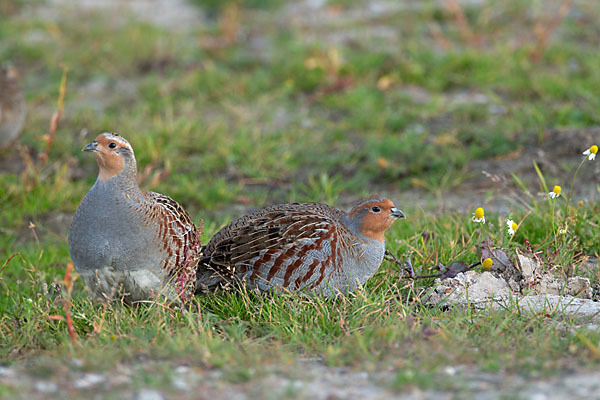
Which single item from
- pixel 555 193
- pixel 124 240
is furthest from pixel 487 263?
pixel 124 240

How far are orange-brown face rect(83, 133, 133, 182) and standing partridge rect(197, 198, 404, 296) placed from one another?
71 centimetres

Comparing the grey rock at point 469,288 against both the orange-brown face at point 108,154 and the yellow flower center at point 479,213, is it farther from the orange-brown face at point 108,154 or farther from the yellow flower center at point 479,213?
the orange-brown face at point 108,154

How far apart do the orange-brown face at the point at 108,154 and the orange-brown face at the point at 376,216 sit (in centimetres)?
128

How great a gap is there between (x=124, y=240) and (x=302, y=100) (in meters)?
4.80

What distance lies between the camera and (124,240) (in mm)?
3918

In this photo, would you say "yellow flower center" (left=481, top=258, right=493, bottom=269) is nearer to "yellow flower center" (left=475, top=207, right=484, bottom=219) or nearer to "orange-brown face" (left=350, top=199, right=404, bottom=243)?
"yellow flower center" (left=475, top=207, right=484, bottom=219)

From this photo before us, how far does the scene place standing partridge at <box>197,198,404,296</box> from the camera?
160 inches

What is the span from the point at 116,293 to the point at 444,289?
1.69 metres

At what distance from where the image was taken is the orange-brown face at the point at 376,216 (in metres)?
4.19

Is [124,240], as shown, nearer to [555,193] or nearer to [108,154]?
[108,154]

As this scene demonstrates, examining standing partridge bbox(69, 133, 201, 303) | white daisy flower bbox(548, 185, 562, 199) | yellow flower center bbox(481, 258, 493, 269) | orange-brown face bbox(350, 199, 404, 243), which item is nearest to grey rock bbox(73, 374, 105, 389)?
standing partridge bbox(69, 133, 201, 303)

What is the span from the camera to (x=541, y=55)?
888 cm

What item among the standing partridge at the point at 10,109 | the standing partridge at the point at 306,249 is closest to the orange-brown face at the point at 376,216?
the standing partridge at the point at 306,249

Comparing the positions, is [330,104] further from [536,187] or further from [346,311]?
[346,311]
